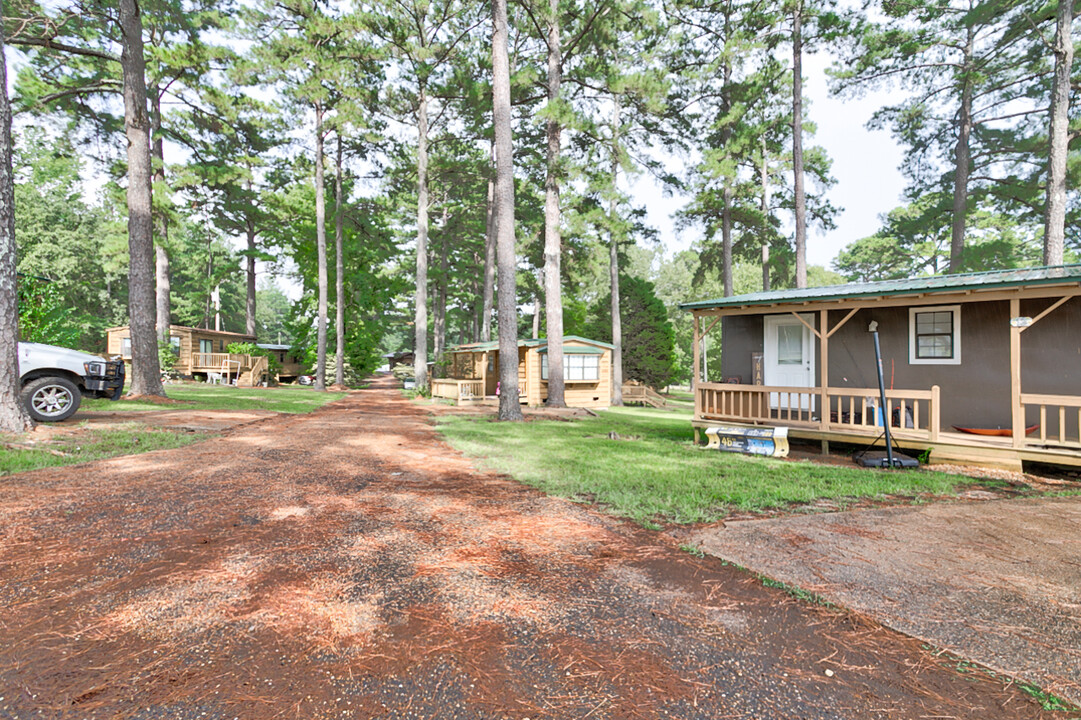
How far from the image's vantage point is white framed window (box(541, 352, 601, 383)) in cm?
1961

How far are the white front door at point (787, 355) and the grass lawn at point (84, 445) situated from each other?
10888 millimetres

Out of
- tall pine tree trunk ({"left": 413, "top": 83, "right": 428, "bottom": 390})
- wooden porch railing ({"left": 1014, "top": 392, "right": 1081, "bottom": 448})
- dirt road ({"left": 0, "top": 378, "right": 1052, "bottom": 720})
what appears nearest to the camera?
dirt road ({"left": 0, "top": 378, "right": 1052, "bottom": 720})

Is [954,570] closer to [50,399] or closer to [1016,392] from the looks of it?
[1016,392]

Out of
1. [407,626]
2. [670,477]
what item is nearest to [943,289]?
[670,477]

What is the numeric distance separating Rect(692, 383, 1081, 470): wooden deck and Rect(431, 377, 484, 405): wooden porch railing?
10975 millimetres

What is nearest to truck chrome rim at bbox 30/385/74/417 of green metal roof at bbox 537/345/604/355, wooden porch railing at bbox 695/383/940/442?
wooden porch railing at bbox 695/383/940/442

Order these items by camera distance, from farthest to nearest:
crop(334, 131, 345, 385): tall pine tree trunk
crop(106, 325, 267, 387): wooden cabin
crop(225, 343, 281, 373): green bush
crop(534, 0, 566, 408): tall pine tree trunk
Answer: crop(225, 343, 281, 373): green bush
crop(106, 325, 267, 387): wooden cabin
crop(334, 131, 345, 385): tall pine tree trunk
crop(534, 0, 566, 408): tall pine tree trunk

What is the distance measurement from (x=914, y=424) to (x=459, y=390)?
1433 cm

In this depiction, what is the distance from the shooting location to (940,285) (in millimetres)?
7102

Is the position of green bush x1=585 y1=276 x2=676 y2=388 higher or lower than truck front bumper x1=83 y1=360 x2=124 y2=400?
higher

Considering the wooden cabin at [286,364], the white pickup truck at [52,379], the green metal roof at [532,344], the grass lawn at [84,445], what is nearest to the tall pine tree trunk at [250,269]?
the wooden cabin at [286,364]

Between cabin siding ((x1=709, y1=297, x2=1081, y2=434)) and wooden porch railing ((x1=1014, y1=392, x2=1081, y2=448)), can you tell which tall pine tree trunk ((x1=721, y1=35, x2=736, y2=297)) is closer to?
cabin siding ((x1=709, y1=297, x2=1081, y2=434))

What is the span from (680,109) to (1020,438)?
1728cm

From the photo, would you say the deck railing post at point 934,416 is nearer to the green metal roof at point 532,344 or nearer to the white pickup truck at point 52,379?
the green metal roof at point 532,344
